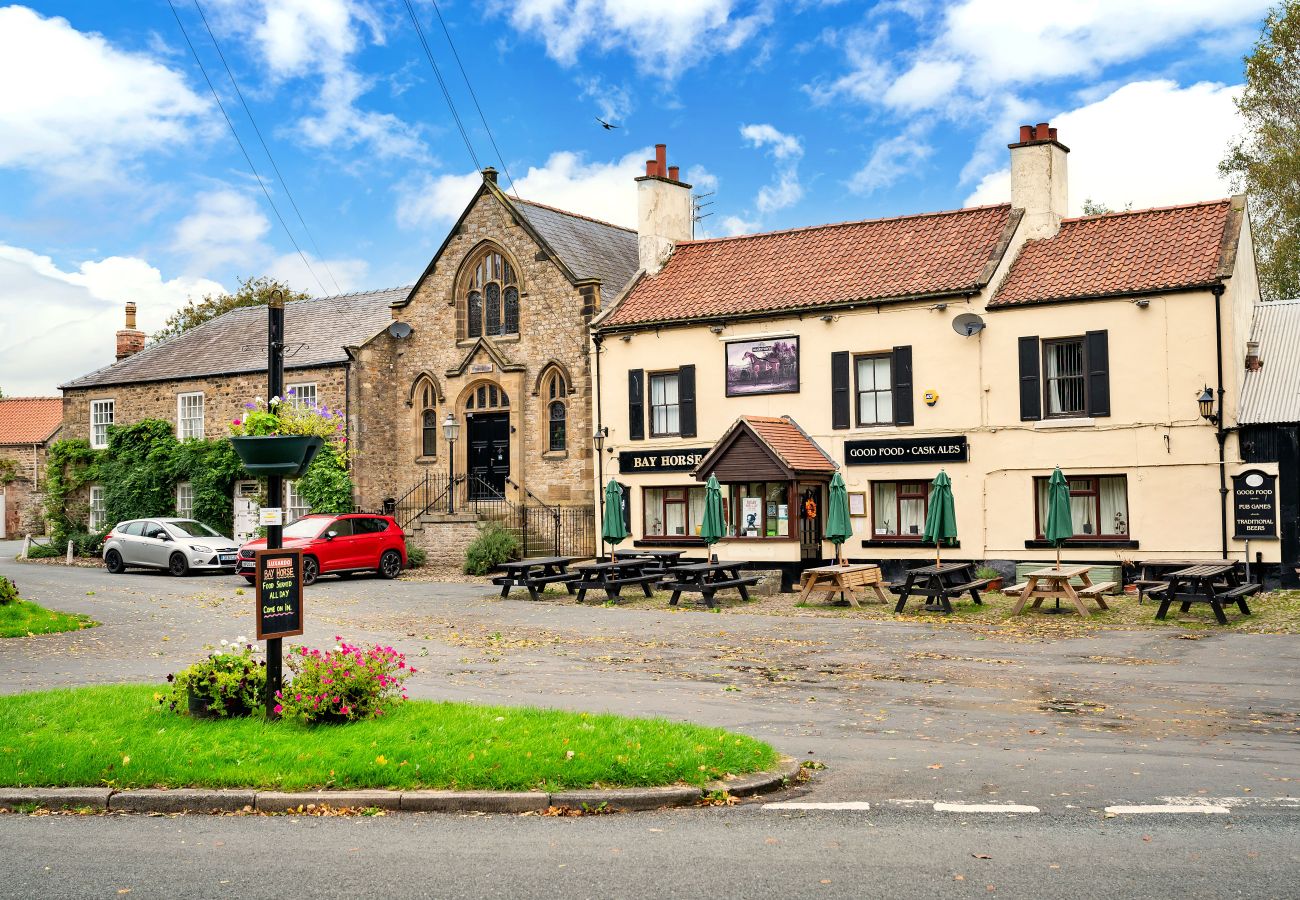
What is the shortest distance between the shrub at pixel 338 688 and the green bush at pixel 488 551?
67.7 ft

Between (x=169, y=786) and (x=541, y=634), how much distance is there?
33.8 feet

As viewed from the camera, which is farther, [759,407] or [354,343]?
[354,343]

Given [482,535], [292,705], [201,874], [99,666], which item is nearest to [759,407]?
[482,535]

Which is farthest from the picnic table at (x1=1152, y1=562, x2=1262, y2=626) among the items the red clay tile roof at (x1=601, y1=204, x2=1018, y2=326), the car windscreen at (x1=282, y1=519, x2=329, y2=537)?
the car windscreen at (x1=282, y1=519, x2=329, y2=537)

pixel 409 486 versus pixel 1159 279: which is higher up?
pixel 1159 279

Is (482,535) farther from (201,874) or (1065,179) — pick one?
(201,874)

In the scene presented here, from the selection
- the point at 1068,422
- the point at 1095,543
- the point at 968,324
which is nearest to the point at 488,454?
the point at 968,324

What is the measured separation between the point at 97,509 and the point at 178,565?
11.2m

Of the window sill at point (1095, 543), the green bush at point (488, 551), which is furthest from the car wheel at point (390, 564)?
the window sill at point (1095, 543)

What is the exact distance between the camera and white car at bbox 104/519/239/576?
32.7 meters

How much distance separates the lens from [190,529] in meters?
34.2

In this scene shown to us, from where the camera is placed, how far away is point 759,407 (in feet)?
99.6

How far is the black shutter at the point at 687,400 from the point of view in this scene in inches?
1228

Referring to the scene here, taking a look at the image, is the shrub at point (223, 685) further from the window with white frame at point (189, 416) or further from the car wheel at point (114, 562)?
the window with white frame at point (189, 416)
